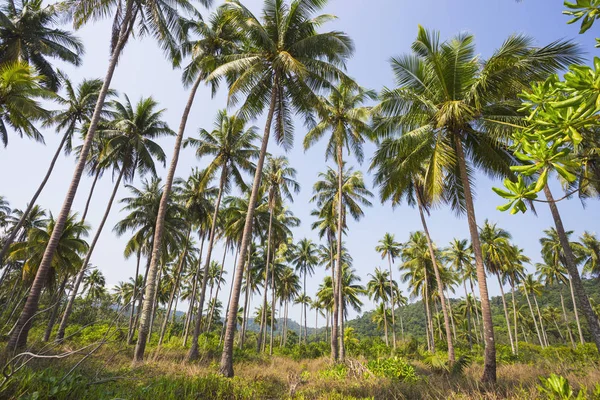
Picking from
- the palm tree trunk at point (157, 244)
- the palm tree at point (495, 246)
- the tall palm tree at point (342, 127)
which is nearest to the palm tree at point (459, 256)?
the palm tree at point (495, 246)

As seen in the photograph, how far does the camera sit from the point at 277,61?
33.2 feet

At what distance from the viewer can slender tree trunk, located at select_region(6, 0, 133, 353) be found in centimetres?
742

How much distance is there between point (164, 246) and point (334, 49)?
18250mm

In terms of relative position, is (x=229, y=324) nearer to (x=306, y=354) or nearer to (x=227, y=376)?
(x=227, y=376)

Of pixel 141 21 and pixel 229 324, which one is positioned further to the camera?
pixel 141 21

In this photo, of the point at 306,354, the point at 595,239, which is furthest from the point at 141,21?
the point at 595,239

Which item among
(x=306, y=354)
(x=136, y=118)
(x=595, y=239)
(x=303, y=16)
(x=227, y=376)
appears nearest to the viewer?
(x=227, y=376)

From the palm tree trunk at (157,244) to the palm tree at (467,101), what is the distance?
7851mm

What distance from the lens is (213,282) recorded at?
33219mm

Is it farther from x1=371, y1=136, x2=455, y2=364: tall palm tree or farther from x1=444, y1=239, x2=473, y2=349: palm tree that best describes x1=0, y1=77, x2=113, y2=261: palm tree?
x1=444, y1=239, x2=473, y2=349: palm tree

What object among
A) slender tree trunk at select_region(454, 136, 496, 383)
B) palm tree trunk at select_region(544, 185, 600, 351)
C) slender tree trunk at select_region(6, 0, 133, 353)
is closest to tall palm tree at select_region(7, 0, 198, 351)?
slender tree trunk at select_region(6, 0, 133, 353)

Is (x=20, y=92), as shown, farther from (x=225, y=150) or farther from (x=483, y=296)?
(x=483, y=296)

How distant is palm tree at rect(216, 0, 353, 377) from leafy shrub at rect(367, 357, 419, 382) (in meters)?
5.42

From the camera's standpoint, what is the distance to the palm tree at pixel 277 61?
31.7ft
